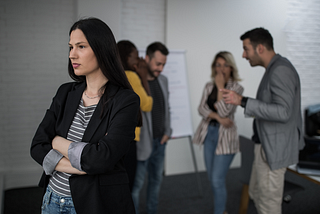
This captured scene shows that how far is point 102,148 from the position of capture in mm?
993

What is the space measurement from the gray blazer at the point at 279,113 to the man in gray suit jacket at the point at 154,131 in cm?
79

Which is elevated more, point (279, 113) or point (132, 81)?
point (132, 81)

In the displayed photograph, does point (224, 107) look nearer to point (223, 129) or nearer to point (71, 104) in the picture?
point (223, 129)

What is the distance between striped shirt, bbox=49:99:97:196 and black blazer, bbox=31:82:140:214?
0.08 ft

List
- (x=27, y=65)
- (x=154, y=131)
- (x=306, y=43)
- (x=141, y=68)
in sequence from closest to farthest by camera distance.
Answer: (x=141, y=68) < (x=154, y=131) < (x=27, y=65) < (x=306, y=43)

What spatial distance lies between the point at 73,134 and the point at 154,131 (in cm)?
121

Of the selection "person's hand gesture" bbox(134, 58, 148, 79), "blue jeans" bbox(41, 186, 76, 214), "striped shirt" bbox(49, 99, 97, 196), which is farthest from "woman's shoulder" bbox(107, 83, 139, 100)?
"person's hand gesture" bbox(134, 58, 148, 79)

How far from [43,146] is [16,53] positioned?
257 cm

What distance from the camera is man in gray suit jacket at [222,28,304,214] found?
1774 millimetres

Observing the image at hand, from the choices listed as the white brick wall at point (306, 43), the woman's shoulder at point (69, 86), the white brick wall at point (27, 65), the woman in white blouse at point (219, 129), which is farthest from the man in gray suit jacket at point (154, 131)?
the white brick wall at point (306, 43)

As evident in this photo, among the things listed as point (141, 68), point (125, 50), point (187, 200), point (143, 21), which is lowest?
point (187, 200)

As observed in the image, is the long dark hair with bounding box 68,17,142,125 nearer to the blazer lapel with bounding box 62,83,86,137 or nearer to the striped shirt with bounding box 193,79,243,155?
the blazer lapel with bounding box 62,83,86,137

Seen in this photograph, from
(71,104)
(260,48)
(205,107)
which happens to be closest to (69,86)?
(71,104)

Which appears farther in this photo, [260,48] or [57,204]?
[260,48]
